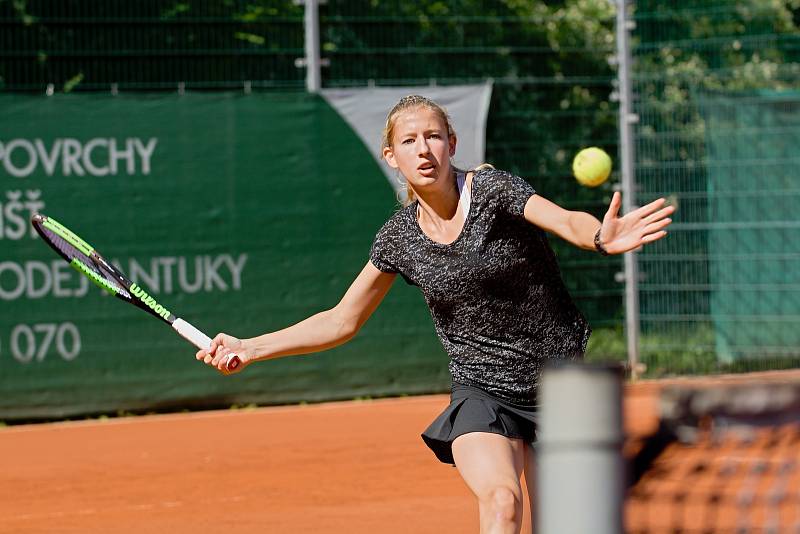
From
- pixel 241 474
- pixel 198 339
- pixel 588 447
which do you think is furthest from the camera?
pixel 241 474

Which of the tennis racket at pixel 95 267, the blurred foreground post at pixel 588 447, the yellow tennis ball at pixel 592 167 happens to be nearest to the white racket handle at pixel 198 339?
the tennis racket at pixel 95 267

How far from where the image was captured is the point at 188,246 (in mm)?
9664

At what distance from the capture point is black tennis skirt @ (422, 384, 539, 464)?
12.8ft

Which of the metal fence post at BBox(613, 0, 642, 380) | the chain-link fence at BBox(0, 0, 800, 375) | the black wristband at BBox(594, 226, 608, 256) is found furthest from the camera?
the metal fence post at BBox(613, 0, 642, 380)

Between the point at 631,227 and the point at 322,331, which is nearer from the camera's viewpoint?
the point at 631,227

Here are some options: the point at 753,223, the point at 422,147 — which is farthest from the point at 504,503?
the point at 753,223

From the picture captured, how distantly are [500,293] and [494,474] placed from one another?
1.79ft

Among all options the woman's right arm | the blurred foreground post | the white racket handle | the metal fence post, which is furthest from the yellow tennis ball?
the blurred foreground post

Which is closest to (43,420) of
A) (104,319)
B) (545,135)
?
(104,319)

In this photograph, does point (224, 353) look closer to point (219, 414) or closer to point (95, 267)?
point (95, 267)

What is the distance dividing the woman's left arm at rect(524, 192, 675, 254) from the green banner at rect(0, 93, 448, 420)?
6.23 metres

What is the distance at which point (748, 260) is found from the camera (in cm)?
1064

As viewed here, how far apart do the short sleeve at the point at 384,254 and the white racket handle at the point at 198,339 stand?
21.1 inches

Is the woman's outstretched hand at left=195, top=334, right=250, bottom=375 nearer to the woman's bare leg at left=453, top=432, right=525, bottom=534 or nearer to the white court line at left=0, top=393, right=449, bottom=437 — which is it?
the woman's bare leg at left=453, top=432, right=525, bottom=534
